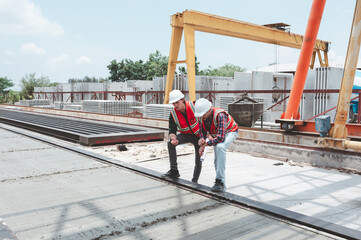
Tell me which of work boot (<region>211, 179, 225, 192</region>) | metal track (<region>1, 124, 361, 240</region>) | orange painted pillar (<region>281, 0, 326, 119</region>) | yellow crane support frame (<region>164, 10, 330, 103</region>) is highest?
yellow crane support frame (<region>164, 10, 330, 103</region>)

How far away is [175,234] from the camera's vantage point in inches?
134

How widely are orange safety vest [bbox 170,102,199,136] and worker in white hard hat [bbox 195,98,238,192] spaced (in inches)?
6.3

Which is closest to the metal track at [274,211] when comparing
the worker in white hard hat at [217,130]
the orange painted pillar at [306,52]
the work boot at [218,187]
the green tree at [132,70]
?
the work boot at [218,187]

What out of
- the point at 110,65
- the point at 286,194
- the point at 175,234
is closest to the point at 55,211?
the point at 175,234

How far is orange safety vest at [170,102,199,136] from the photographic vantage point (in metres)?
5.05

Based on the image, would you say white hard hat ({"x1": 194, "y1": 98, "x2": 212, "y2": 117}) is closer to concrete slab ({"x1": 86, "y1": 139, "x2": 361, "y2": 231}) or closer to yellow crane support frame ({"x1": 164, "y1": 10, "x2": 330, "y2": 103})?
concrete slab ({"x1": 86, "y1": 139, "x2": 361, "y2": 231})

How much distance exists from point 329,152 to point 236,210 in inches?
181

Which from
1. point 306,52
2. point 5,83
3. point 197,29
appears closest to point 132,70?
point 5,83

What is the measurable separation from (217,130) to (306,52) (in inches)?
243

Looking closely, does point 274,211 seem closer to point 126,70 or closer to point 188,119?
point 188,119

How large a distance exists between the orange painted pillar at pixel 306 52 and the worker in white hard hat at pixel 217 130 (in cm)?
552

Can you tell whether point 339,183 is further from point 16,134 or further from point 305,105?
point 305,105

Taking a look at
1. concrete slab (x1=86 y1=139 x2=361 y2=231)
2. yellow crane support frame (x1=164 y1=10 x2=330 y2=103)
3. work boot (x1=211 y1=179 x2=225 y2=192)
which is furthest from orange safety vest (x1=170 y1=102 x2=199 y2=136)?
yellow crane support frame (x1=164 y1=10 x2=330 y2=103)

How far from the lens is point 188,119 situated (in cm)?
507
